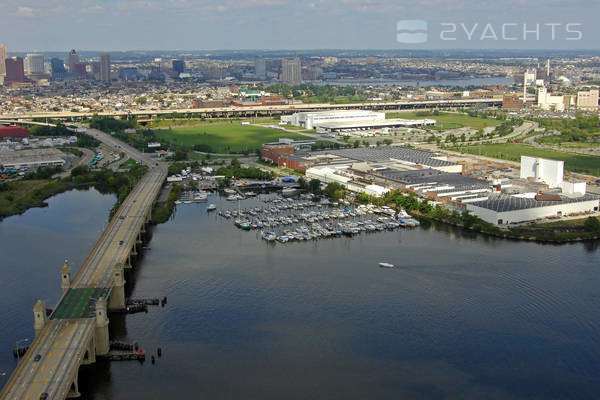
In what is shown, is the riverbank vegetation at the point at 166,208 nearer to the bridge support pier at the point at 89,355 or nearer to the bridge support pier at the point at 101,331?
the bridge support pier at the point at 101,331

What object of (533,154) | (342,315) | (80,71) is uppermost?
(80,71)

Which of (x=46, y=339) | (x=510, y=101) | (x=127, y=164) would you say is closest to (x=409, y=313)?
(x=46, y=339)

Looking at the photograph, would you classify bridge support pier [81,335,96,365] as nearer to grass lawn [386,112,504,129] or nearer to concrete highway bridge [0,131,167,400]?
concrete highway bridge [0,131,167,400]

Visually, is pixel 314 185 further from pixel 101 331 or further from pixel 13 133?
pixel 13 133

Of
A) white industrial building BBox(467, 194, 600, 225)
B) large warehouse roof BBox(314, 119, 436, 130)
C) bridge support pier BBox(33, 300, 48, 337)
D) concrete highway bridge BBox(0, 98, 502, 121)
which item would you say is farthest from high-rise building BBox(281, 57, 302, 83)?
bridge support pier BBox(33, 300, 48, 337)

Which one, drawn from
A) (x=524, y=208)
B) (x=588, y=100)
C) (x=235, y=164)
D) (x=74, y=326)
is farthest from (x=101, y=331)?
(x=588, y=100)

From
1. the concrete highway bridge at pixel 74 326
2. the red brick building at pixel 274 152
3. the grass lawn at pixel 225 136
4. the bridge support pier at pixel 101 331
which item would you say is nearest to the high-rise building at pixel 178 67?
the grass lawn at pixel 225 136

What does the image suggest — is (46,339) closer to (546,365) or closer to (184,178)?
(546,365)
